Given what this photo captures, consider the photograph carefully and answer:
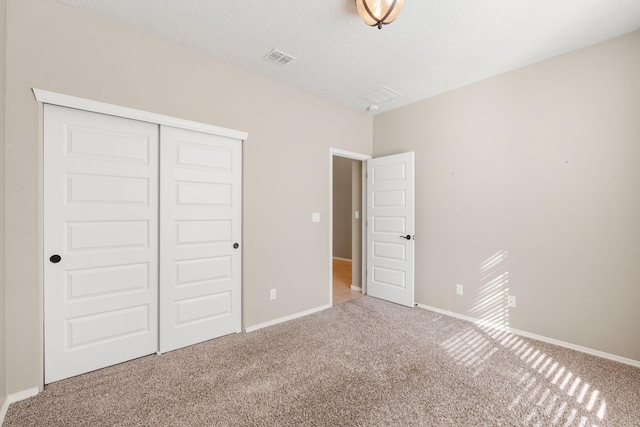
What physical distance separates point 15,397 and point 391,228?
12.5ft

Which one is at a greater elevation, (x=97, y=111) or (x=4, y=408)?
(x=97, y=111)

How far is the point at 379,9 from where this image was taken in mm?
1824

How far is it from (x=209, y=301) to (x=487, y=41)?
139 inches

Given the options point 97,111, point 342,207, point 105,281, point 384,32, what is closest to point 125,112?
point 97,111

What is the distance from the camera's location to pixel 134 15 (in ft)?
6.92

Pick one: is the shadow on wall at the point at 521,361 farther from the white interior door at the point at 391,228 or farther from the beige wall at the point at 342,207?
the beige wall at the point at 342,207

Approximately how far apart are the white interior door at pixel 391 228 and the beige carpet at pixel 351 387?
103 cm

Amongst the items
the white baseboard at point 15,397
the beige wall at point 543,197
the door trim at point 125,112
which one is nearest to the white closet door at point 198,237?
the door trim at point 125,112

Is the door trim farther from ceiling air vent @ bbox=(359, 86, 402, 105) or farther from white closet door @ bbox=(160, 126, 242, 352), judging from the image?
ceiling air vent @ bbox=(359, 86, 402, 105)

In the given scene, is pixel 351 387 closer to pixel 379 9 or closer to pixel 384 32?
pixel 379 9

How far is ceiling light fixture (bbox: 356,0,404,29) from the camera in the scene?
1786 millimetres

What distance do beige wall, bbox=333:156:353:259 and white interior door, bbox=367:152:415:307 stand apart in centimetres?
340

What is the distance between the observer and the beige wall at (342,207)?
7484 millimetres

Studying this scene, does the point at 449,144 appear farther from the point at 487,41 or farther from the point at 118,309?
the point at 118,309
